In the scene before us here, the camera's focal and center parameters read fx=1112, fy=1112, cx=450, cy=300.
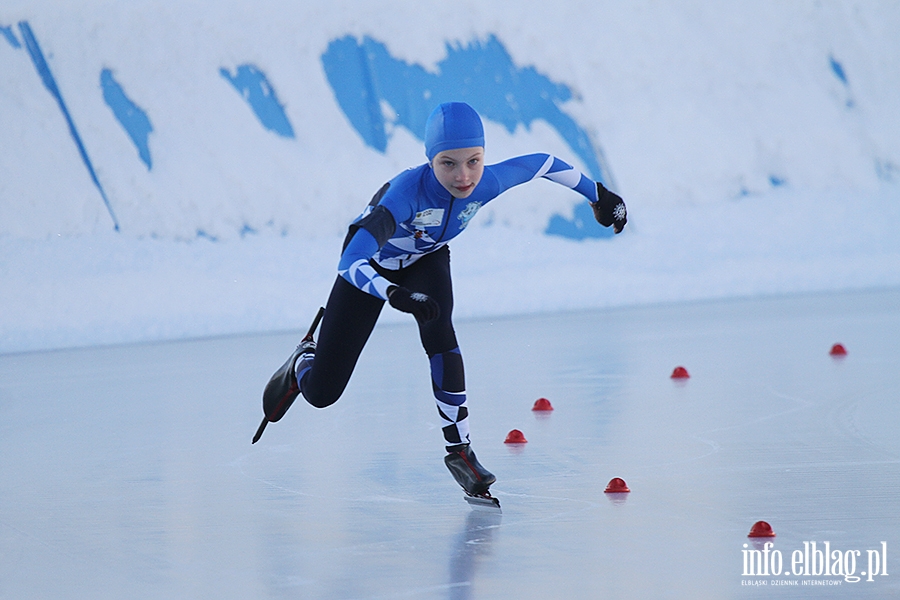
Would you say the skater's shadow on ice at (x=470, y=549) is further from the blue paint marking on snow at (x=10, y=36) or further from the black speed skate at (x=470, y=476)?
the blue paint marking on snow at (x=10, y=36)

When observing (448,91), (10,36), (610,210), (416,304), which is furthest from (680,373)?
(10,36)

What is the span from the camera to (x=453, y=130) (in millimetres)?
3438

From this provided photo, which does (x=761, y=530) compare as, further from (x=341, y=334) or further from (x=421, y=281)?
(x=341, y=334)

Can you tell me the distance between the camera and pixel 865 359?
6.95m

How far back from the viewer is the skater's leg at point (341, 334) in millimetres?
3732

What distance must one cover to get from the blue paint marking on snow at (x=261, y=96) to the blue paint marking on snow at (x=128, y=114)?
4.58 feet

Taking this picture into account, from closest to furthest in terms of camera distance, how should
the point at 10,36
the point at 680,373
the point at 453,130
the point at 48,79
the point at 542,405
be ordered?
the point at 453,130 < the point at 542,405 < the point at 680,373 < the point at 10,36 < the point at 48,79

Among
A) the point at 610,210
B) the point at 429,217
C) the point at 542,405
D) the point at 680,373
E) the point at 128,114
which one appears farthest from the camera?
the point at 128,114

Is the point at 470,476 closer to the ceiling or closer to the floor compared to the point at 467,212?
closer to the floor

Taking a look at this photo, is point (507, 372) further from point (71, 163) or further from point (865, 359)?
point (71, 163)

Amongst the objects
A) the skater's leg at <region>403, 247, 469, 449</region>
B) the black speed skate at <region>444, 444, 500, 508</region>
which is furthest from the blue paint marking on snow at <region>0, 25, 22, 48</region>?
the black speed skate at <region>444, 444, 500, 508</region>

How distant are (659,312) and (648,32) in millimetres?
7227

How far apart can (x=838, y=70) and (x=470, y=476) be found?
57.5ft

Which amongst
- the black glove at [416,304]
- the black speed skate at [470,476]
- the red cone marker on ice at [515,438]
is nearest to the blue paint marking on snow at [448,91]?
the red cone marker on ice at [515,438]
